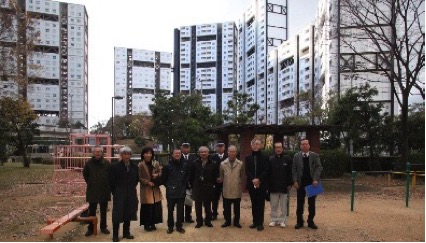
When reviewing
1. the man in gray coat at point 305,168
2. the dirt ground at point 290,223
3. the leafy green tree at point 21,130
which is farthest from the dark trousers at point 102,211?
the leafy green tree at point 21,130

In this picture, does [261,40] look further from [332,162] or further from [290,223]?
[290,223]

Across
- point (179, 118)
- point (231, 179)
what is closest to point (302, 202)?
point (231, 179)

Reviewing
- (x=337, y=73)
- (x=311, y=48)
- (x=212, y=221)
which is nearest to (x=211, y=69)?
(x=311, y=48)

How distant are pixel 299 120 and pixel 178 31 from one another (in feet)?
180

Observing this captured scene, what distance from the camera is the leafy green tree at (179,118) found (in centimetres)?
3156

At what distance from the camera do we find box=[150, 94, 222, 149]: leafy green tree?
3156 centimetres

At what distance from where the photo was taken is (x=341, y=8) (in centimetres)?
2278

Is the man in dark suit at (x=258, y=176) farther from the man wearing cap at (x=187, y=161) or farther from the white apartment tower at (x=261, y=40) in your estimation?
the white apartment tower at (x=261, y=40)

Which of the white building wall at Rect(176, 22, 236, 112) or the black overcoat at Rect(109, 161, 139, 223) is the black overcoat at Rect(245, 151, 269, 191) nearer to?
the black overcoat at Rect(109, 161, 139, 223)

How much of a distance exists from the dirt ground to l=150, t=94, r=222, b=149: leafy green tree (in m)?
18.4

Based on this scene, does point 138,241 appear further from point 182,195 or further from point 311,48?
point 311,48

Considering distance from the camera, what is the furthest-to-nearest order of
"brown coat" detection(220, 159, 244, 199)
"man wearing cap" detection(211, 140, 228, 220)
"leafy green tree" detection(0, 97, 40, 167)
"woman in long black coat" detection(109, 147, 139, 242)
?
"leafy green tree" detection(0, 97, 40, 167) < "man wearing cap" detection(211, 140, 228, 220) < "brown coat" detection(220, 159, 244, 199) < "woman in long black coat" detection(109, 147, 139, 242)

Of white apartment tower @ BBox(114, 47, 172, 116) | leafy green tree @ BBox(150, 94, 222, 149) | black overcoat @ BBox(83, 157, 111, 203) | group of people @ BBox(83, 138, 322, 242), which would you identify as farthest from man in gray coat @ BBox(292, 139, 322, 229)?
white apartment tower @ BBox(114, 47, 172, 116)

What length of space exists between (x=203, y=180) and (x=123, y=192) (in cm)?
150
